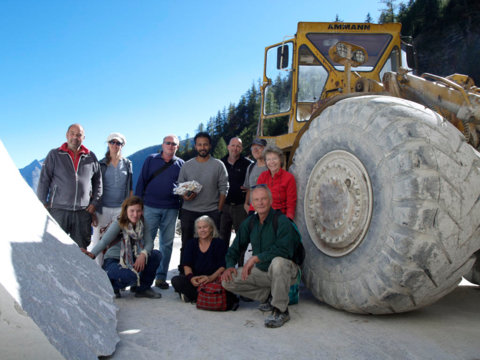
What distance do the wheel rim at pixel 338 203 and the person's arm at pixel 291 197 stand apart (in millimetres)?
130

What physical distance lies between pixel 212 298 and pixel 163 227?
1.47 m

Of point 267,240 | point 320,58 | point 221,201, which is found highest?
point 320,58

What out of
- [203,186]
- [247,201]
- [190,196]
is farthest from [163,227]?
[247,201]

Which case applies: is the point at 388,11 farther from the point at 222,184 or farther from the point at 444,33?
the point at 222,184

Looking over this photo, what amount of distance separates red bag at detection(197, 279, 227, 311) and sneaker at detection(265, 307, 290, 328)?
1.72ft

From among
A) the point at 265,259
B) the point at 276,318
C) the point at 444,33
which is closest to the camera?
the point at 276,318

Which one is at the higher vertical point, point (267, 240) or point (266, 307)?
point (267, 240)

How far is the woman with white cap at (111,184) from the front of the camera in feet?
14.9

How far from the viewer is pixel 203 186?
14.7ft

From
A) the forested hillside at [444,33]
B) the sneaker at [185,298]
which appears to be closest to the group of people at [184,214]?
the sneaker at [185,298]

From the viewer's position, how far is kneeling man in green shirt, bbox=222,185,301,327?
3150mm

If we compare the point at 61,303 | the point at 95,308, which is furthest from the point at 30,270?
the point at 95,308

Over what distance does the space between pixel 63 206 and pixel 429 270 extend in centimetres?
354

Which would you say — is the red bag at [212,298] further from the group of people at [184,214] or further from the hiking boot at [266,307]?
the hiking boot at [266,307]
